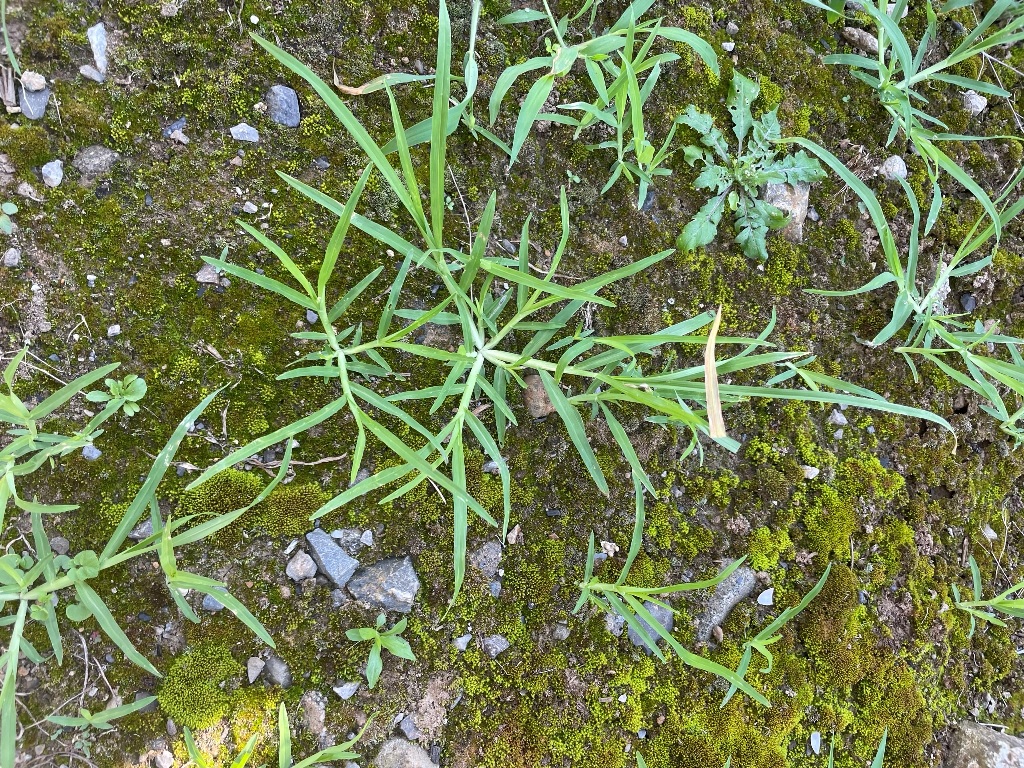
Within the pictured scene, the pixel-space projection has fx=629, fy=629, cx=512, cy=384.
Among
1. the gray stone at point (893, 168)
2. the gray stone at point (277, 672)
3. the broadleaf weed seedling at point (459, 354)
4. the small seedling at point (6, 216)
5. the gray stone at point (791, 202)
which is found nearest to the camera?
the broadleaf weed seedling at point (459, 354)

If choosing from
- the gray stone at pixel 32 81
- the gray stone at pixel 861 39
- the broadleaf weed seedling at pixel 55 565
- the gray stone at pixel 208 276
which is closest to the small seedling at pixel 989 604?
the gray stone at pixel 861 39

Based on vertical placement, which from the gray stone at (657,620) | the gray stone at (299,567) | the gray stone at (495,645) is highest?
the gray stone at (299,567)

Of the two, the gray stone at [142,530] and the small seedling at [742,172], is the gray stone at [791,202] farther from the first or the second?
the gray stone at [142,530]

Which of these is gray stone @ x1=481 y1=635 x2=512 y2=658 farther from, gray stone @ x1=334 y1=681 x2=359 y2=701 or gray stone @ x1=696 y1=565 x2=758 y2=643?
gray stone @ x1=696 y1=565 x2=758 y2=643

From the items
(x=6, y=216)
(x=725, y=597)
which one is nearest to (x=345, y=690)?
(x=725, y=597)

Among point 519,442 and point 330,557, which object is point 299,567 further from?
point 519,442

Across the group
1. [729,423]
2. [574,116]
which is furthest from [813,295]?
[574,116]

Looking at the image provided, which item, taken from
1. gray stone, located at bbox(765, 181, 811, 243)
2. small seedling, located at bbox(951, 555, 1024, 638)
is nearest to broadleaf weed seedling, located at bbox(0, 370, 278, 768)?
gray stone, located at bbox(765, 181, 811, 243)
